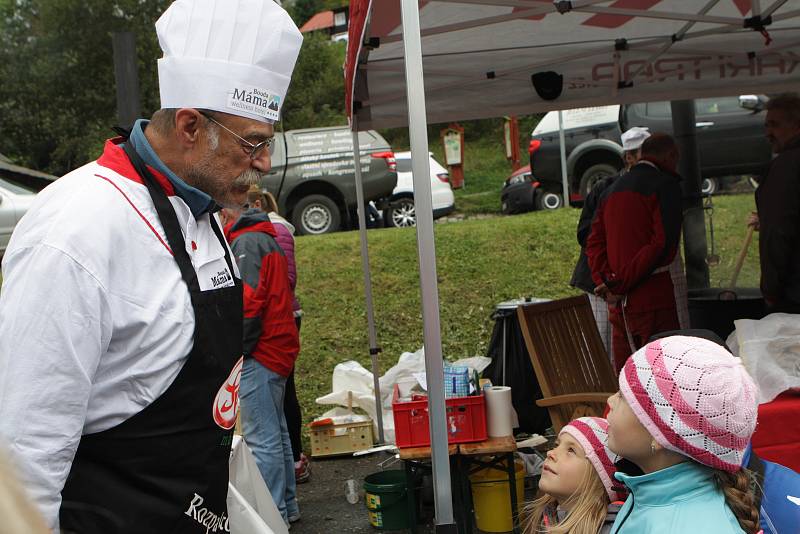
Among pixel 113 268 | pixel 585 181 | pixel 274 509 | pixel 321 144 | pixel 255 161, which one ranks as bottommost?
pixel 274 509

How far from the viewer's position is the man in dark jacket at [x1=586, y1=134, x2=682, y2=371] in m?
5.12

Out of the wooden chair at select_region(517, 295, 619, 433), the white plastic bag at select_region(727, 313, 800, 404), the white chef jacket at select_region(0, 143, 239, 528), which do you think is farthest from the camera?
the wooden chair at select_region(517, 295, 619, 433)

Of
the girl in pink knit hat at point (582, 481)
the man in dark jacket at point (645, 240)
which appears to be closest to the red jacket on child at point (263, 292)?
the man in dark jacket at point (645, 240)

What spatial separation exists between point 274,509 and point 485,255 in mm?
8438

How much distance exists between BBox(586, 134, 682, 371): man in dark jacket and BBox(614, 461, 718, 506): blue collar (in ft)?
10.5

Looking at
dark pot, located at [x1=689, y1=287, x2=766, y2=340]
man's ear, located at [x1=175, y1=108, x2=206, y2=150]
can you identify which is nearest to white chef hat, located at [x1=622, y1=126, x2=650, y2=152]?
dark pot, located at [x1=689, y1=287, x2=766, y2=340]

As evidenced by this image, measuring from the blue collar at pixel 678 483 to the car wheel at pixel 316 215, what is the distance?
1284 centimetres

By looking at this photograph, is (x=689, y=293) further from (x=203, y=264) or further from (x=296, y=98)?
(x=296, y=98)

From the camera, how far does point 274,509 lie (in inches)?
128

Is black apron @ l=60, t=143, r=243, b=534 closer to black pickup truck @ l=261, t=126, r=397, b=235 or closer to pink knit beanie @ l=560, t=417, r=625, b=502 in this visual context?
pink knit beanie @ l=560, t=417, r=625, b=502

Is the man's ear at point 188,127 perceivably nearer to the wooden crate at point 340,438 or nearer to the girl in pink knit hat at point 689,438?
the girl in pink knit hat at point 689,438

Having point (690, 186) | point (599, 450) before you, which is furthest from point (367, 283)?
point (599, 450)

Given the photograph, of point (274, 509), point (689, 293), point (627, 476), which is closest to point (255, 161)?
point (627, 476)

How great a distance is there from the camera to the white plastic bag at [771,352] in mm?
3340
